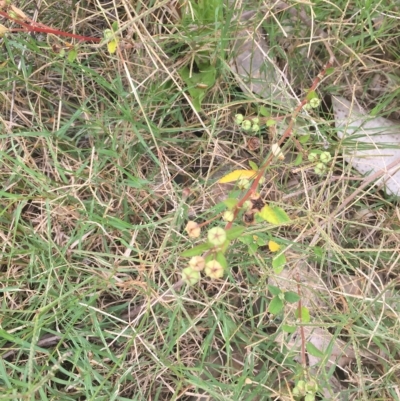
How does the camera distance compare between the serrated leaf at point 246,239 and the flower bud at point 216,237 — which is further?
the serrated leaf at point 246,239

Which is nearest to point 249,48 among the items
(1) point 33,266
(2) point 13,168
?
(2) point 13,168

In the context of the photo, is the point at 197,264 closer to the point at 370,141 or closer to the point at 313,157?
the point at 313,157

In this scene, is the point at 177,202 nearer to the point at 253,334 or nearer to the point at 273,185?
the point at 273,185

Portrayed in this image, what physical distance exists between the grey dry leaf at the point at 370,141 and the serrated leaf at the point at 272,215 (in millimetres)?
388

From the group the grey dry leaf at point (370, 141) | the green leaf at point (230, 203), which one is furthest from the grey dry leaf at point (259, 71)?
the green leaf at point (230, 203)

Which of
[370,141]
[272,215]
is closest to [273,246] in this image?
[272,215]

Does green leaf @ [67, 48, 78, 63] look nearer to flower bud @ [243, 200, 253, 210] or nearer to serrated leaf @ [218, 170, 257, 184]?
serrated leaf @ [218, 170, 257, 184]

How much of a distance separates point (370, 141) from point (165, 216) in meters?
0.62

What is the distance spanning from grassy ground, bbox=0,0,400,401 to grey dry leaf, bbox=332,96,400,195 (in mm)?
36

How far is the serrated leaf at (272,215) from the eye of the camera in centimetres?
117

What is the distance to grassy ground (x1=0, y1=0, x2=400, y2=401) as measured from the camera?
4.60ft

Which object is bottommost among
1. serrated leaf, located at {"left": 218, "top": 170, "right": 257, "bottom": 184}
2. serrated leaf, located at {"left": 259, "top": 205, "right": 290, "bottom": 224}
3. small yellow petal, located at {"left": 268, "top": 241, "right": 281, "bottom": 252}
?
small yellow petal, located at {"left": 268, "top": 241, "right": 281, "bottom": 252}

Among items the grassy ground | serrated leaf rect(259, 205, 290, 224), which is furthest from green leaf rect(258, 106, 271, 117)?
serrated leaf rect(259, 205, 290, 224)

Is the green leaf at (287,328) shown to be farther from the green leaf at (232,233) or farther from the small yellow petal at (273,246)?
the green leaf at (232,233)
